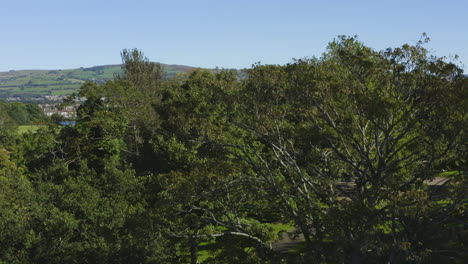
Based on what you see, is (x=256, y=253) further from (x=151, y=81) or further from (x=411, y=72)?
(x=151, y=81)

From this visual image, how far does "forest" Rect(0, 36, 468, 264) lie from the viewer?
54.4 ft

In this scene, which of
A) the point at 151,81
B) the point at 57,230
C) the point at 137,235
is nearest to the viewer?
the point at 137,235

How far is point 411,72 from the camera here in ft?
58.1

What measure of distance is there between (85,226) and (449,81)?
18.4 meters

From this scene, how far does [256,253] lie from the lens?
18844 millimetres

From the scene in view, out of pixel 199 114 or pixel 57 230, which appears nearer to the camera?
pixel 199 114

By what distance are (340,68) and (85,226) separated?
15069mm

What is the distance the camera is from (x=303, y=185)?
65.3 feet

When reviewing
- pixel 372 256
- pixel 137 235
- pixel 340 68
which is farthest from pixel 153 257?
pixel 340 68

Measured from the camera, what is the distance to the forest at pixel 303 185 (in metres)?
16.6

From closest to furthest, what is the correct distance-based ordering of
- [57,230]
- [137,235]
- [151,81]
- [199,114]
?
[137,235] → [199,114] → [57,230] → [151,81]

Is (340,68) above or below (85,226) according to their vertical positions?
above

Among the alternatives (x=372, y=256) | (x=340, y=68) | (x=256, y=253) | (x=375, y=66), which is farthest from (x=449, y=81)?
(x=256, y=253)

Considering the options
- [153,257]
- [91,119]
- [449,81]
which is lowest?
[153,257]
